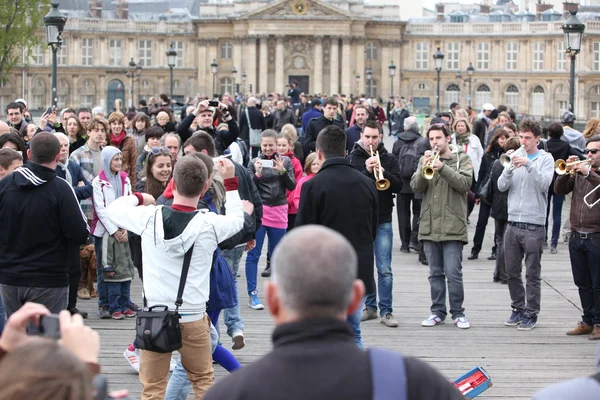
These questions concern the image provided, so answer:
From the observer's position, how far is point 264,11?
76438mm

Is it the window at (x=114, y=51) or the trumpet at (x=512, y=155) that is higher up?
the window at (x=114, y=51)

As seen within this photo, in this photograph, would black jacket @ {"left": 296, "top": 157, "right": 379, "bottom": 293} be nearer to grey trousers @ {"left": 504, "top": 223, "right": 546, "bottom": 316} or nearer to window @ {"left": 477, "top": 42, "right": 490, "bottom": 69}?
grey trousers @ {"left": 504, "top": 223, "right": 546, "bottom": 316}

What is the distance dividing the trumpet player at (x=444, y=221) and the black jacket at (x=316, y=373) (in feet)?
22.5

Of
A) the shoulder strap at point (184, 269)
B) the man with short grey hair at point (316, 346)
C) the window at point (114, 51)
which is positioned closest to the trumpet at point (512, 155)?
the shoulder strap at point (184, 269)

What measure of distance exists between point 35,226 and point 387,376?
4.68 metres

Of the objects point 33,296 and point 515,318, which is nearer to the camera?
point 33,296

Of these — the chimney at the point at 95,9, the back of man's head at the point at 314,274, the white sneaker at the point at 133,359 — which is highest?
the chimney at the point at 95,9

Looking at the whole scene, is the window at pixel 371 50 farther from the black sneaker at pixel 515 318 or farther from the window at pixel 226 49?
the black sneaker at pixel 515 318

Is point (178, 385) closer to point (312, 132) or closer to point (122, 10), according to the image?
point (312, 132)

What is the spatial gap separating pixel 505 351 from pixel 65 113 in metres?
7.36

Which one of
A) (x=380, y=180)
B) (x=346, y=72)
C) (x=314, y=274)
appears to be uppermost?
(x=346, y=72)

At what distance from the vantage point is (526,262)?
10.5 metres

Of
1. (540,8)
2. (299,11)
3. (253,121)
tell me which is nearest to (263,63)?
(299,11)

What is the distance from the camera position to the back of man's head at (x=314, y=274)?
11.6 ft
